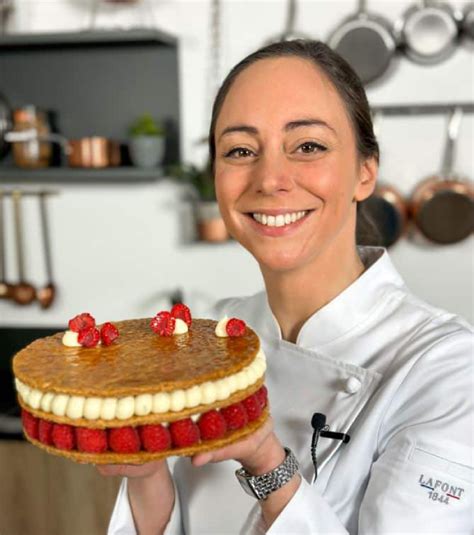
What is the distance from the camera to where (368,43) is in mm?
2416

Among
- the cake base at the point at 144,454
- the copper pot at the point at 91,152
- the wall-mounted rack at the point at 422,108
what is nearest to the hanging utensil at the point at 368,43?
the wall-mounted rack at the point at 422,108

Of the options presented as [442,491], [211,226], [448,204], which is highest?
[442,491]

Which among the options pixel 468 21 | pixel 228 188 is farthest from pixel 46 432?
pixel 468 21

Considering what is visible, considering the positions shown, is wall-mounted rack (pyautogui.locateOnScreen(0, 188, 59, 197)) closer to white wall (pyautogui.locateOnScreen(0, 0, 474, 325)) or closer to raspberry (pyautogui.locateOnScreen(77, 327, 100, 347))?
white wall (pyautogui.locateOnScreen(0, 0, 474, 325))

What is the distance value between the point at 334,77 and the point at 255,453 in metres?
0.59

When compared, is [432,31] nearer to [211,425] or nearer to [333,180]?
[333,180]

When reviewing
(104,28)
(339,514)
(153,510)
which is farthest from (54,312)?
(339,514)

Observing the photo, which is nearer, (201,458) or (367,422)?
(201,458)

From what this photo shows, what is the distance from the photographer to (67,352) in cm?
100

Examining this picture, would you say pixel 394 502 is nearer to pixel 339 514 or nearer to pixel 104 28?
pixel 339 514

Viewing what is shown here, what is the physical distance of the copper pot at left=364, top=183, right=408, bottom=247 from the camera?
2.45 metres

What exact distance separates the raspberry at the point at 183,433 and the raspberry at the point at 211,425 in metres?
0.01

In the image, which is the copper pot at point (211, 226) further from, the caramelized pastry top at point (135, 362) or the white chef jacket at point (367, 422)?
the caramelized pastry top at point (135, 362)

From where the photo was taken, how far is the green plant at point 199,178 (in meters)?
2.53
